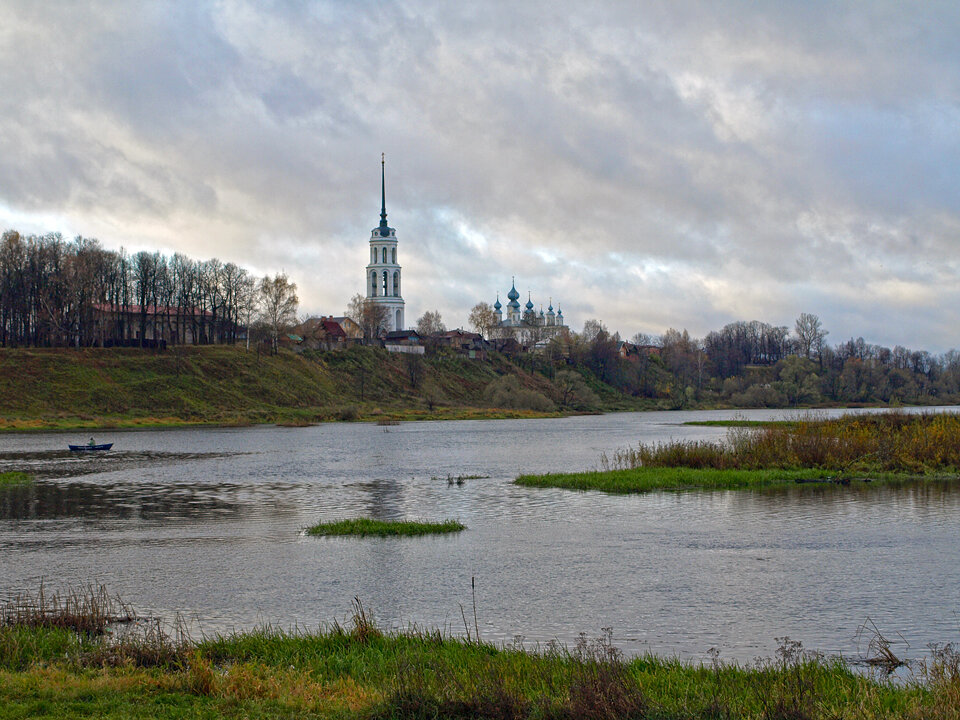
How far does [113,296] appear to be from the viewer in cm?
12394

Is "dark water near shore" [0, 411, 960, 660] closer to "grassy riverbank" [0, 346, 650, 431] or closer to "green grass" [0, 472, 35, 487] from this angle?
"green grass" [0, 472, 35, 487]

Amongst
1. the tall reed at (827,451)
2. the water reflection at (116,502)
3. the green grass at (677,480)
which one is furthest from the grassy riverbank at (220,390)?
the green grass at (677,480)

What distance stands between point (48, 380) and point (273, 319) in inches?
1691

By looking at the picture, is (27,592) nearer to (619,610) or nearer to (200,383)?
(619,610)

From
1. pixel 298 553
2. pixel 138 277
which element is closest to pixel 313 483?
pixel 298 553

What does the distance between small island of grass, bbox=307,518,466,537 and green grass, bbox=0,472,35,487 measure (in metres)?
20.4

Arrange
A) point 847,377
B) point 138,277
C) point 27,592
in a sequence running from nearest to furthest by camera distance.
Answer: point 27,592, point 138,277, point 847,377

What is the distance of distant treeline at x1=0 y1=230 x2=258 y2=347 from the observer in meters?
111

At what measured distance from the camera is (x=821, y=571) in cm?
2155

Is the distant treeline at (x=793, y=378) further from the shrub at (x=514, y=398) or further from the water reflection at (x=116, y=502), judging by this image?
the water reflection at (x=116, y=502)

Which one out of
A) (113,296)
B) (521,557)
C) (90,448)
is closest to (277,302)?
(113,296)

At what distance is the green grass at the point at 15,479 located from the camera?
41188 mm

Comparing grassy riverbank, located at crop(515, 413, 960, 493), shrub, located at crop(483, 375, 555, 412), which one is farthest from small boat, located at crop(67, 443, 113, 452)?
shrub, located at crop(483, 375, 555, 412)

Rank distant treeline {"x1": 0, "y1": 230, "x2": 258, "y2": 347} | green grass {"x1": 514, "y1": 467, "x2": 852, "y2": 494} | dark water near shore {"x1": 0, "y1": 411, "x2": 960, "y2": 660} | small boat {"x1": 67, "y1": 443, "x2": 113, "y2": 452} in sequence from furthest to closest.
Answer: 1. distant treeline {"x1": 0, "y1": 230, "x2": 258, "y2": 347}
2. small boat {"x1": 67, "y1": 443, "x2": 113, "y2": 452}
3. green grass {"x1": 514, "y1": 467, "x2": 852, "y2": 494}
4. dark water near shore {"x1": 0, "y1": 411, "x2": 960, "y2": 660}
